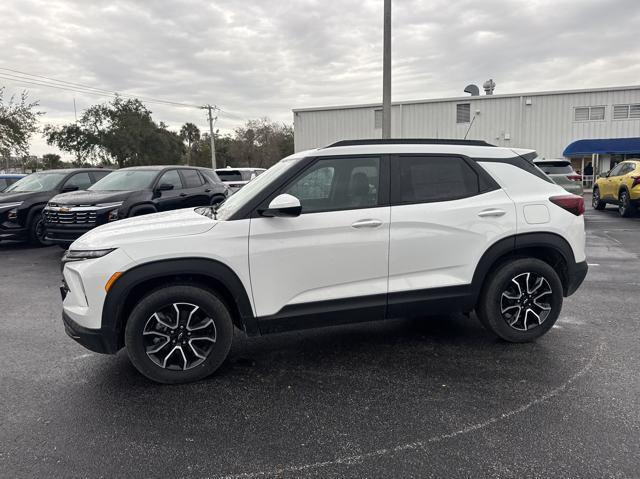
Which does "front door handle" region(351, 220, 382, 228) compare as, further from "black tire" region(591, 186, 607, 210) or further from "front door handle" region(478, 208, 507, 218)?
"black tire" region(591, 186, 607, 210)

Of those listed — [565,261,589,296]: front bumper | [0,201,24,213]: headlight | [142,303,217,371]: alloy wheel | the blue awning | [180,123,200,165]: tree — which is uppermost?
[180,123,200,165]: tree

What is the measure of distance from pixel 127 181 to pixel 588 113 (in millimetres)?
26887

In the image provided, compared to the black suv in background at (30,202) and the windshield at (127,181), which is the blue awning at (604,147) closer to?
the windshield at (127,181)

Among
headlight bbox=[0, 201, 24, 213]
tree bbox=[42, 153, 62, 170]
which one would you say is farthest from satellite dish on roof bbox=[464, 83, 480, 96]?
tree bbox=[42, 153, 62, 170]

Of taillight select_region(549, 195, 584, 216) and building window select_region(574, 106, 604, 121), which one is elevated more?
building window select_region(574, 106, 604, 121)

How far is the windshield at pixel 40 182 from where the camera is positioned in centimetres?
1030

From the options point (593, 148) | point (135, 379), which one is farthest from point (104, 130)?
point (135, 379)

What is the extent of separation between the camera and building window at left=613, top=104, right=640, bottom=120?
85.7 ft

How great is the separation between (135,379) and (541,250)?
3649 millimetres

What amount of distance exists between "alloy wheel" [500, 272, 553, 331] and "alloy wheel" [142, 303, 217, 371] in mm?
2528

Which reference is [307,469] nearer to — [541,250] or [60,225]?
[541,250]

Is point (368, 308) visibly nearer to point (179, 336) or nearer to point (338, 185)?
point (338, 185)

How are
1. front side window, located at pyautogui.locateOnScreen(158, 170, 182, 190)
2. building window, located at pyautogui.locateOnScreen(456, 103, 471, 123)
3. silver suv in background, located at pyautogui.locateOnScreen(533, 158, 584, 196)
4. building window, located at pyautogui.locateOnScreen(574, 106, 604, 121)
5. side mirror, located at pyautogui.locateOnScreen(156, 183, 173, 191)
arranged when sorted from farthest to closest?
building window, located at pyautogui.locateOnScreen(456, 103, 471, 123), building window, located at pyautogui.locateOnScreen(574, 106, 604, 121), silver suv in background, located at pyautogui.locateOnScreen(533, 158, 584, 196), front side window, located at pyautogui.locateOnScreen(158, 170, 182, 190), side mirror, located at pyautogui.locateOnScreen(156, 183, 173, 191)

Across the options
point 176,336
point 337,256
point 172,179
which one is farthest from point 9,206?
point 337,256
